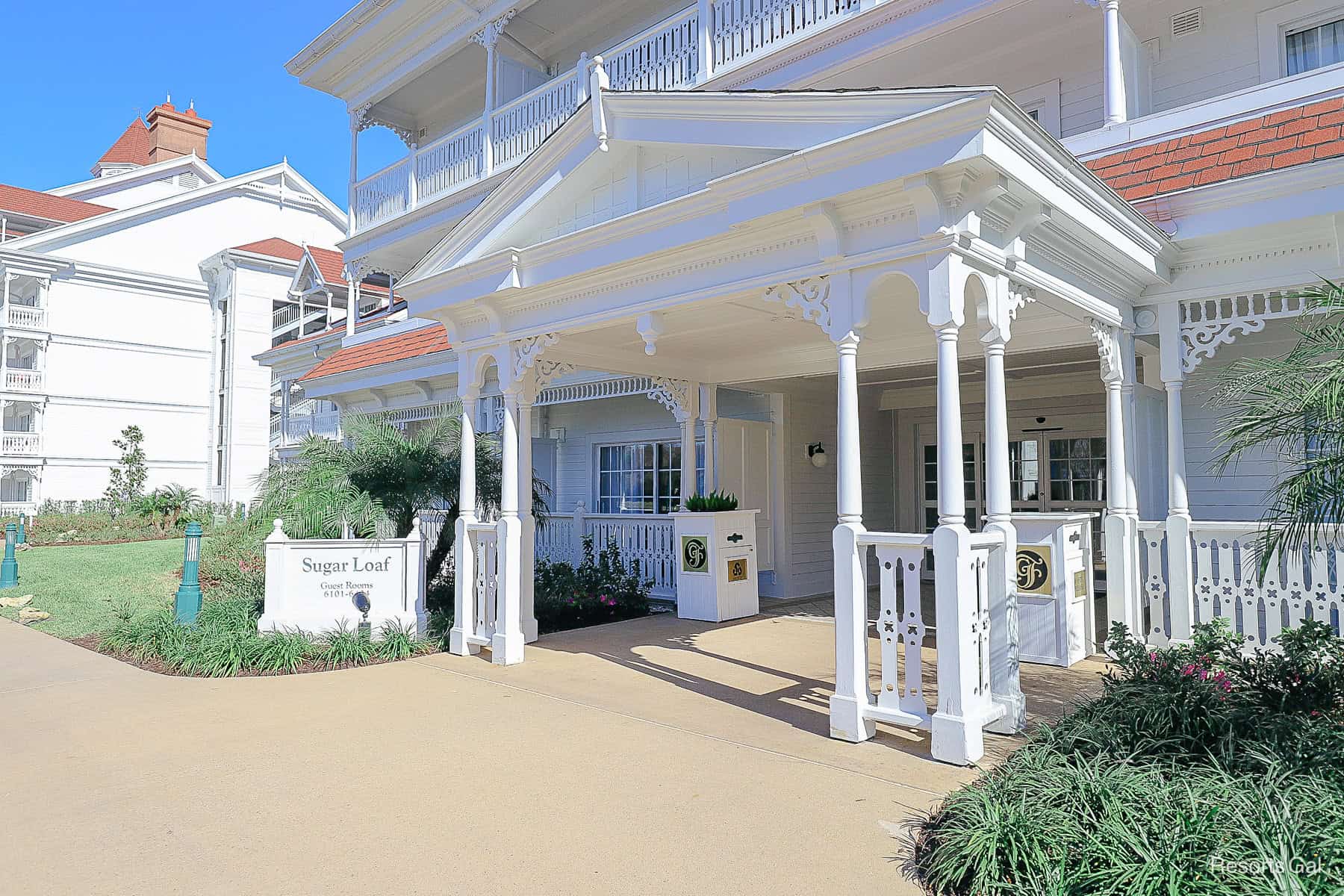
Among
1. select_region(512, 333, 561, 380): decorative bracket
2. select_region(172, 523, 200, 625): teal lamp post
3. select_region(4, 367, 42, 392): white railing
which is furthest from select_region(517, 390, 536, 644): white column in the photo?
select_region(4, 367, 42, 392): white railing

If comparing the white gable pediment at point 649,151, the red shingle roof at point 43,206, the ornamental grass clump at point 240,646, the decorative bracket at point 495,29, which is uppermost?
the red shingle roof at point 43,206

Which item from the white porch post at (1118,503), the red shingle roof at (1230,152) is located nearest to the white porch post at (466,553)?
the white porch post at (1118,503)

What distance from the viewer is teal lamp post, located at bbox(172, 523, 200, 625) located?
905cm

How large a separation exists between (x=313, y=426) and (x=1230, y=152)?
1912 centimetres

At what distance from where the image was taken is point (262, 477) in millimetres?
11148

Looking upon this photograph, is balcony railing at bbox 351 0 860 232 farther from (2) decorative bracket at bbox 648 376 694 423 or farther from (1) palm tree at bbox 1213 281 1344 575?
(1) palm tree at bbox 1213 281 1344 575

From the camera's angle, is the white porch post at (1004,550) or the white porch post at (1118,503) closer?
the white porch post at (1004,550)

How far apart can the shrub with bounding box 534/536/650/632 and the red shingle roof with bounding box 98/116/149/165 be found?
38.1 meters

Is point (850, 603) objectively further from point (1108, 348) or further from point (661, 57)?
point (661, 57)

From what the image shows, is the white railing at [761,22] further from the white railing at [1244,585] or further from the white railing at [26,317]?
the white railing at [26,317]

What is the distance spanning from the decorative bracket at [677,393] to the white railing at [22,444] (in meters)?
25.9

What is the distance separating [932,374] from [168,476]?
28475 mm

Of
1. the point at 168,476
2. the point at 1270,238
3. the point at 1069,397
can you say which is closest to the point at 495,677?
→ the point at 1270,238

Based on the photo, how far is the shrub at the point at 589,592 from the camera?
10047 mm
